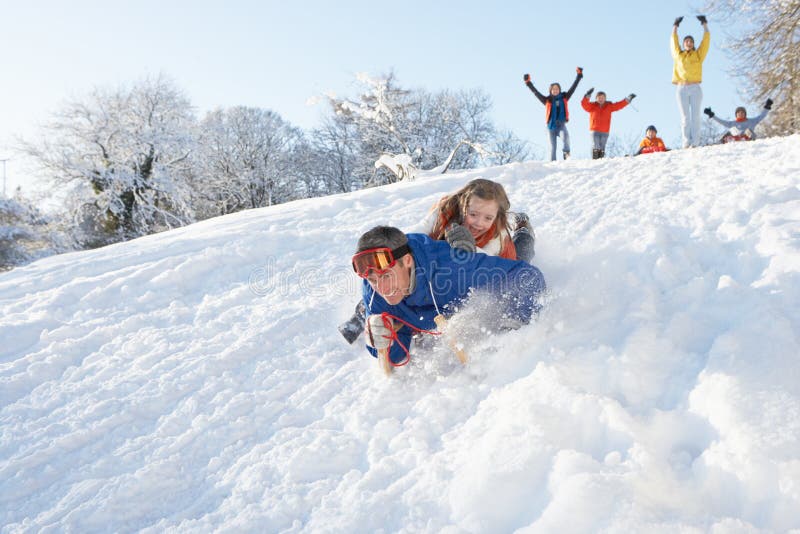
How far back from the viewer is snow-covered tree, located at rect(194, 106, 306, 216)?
26312mm

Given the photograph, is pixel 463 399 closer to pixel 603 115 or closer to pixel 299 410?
pixel 299 410

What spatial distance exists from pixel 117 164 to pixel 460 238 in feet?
63.5

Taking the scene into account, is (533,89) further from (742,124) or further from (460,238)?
(460,238)

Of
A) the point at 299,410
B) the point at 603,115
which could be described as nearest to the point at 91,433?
the point at 299,410

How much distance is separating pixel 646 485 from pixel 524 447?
0.39m

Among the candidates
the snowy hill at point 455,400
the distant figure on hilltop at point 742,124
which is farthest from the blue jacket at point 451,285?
the distant figure on hilltop at point 742,124

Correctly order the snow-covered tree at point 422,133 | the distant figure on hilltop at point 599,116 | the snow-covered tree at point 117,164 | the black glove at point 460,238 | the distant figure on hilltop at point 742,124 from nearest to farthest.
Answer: the black glove at point 460,238, the distant figure on hilltop at point 742,124, the distant figure on hilltop at point 599,116, the snow-covered tree at point 117,164, the snow-covered tree at point 422,133

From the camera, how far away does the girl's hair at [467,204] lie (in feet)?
9.45

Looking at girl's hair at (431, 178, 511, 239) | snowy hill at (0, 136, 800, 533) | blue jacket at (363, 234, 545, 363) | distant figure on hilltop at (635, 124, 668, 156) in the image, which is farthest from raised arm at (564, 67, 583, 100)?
blue jacket at (363, 234, 545, 363)

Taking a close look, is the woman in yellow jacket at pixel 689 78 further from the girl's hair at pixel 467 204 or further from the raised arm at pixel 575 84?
the girl's hair at pixel 467 204

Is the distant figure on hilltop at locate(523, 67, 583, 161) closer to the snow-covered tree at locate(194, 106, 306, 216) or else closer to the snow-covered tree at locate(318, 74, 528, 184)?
the snow-covered tree at locate(318, 74, 528, 184)

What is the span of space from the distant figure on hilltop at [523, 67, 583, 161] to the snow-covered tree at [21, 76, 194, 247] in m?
14.8

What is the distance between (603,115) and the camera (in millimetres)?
Answer: 8672

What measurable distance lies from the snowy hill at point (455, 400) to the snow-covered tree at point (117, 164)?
1625 centimetres
